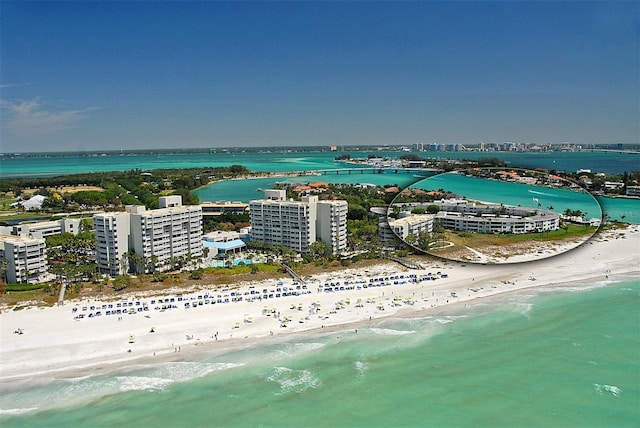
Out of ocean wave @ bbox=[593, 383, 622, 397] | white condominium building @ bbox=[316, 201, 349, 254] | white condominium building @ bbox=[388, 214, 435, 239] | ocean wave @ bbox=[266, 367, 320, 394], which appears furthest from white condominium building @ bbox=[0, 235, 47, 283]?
ocean wave @ bbox=[593, 383, 622, 397]

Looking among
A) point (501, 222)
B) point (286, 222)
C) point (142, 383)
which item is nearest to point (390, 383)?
point (501, 222)

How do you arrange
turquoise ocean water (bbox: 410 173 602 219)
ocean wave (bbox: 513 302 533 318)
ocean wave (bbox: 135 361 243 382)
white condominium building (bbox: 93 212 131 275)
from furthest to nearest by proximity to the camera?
white condominium building (bbox: 93 212 131 275) → ocean wave (bbox: 513 302 533 318) → ocean wave (bbox: 135 361 243 382) → turquoise ocean water (bbox: 410 173 602 219)

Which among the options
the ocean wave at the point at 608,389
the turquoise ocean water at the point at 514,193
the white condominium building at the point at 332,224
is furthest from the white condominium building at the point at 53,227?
the ocean wave at the point at 608,389

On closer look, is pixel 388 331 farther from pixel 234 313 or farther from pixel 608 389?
pixel 608 389

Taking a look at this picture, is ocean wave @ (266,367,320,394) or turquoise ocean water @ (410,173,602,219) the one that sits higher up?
turquoise ocean water @ (410,173,602,219)

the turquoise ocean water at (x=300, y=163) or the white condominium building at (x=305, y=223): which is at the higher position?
the turquoise ocean water at (x=300, y=163)

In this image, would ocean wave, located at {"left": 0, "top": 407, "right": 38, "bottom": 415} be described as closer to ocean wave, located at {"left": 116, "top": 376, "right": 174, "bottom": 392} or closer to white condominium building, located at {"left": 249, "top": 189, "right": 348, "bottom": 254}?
ocean wave, located at {"left": 116, "top": 376, "right": 174, "bottom": 392}

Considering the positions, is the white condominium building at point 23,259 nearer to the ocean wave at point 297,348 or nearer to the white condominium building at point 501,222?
the ocean wave at point 297,348

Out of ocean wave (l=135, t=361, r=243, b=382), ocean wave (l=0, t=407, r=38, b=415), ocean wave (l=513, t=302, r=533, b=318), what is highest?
ocean wave (l=513, t=302, r=533, b=318)
